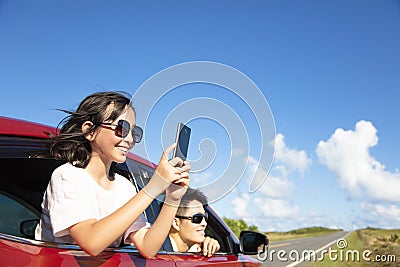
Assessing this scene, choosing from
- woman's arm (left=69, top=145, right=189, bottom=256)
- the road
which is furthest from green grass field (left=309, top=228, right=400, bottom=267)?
woman's arm (left=69, top=145, right=189, bottom=256)

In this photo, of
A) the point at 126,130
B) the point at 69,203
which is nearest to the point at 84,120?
the point at 126,130

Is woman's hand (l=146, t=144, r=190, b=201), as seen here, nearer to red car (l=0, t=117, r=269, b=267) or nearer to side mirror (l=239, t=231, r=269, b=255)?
red car (l=0, t=117, r=269, b=267)

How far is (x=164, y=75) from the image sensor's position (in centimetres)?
191

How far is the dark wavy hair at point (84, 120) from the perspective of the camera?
7.65ft

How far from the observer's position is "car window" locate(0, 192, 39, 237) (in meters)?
2.31

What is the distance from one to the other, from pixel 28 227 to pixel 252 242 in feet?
5.83

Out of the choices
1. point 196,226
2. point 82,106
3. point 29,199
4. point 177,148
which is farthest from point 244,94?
point 196,226

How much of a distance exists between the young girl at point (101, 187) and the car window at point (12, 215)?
0.13 m

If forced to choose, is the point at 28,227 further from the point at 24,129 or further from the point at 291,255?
the point at 291,255

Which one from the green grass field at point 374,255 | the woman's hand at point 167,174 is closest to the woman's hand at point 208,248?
the woman's hand at point 167,174

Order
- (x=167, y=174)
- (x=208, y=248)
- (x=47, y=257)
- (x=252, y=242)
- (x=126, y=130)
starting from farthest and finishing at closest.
A: (x=252, y=242), (x=208, y=248), (x=126, y=130), (x=47, y=257), (x=167, y=174)

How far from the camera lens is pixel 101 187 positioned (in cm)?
232

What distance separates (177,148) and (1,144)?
2.85ft

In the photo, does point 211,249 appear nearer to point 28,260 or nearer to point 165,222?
point 165,222
